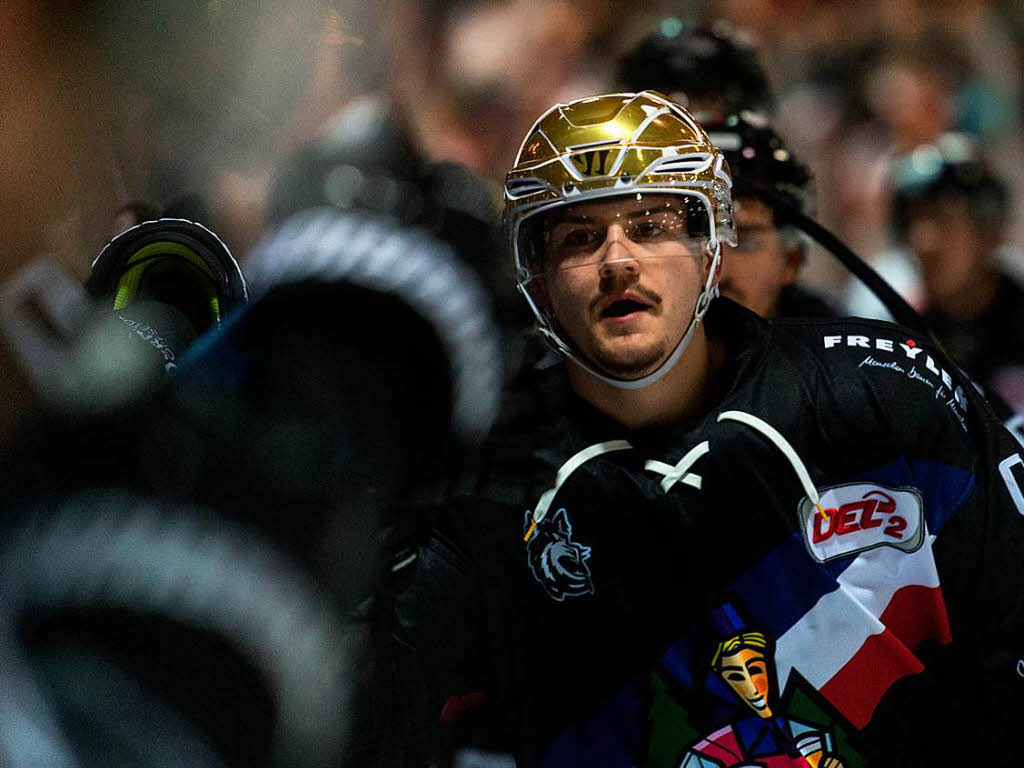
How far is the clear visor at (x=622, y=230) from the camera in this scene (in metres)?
2.45

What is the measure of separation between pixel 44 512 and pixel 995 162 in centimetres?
586

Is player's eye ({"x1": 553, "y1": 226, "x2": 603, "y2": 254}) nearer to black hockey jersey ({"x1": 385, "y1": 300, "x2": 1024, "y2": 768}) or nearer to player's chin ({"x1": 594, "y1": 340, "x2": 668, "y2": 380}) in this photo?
player's chin ({"x1": 594, "y1": 340, "x2": 668, "y2": 380})

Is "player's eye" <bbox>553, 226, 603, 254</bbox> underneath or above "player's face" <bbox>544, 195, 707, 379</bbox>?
above

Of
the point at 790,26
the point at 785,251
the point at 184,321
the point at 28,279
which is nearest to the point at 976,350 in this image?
the point at 785,251

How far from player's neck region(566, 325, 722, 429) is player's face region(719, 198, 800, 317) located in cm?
80

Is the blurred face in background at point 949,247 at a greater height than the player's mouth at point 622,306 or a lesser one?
greater

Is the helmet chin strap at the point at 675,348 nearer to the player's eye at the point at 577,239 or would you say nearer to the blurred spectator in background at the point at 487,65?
the player's eye at the point at 577,239

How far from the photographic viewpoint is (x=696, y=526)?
95.9 inches

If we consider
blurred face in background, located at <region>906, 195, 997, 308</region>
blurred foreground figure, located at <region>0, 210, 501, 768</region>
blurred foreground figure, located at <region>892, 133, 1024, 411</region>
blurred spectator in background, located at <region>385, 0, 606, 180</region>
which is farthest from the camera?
blurred face in background, located at <region>906, 195, 997, 308</region>

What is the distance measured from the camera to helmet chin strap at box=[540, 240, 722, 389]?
245 cm

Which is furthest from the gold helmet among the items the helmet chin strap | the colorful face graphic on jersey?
the colorful face graphic on jersey

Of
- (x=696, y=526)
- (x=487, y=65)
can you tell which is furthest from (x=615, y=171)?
(x=487, y=65)

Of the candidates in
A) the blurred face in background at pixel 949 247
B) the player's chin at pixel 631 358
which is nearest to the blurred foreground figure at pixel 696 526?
the player's chin at pixel 631 358

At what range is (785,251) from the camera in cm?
347
